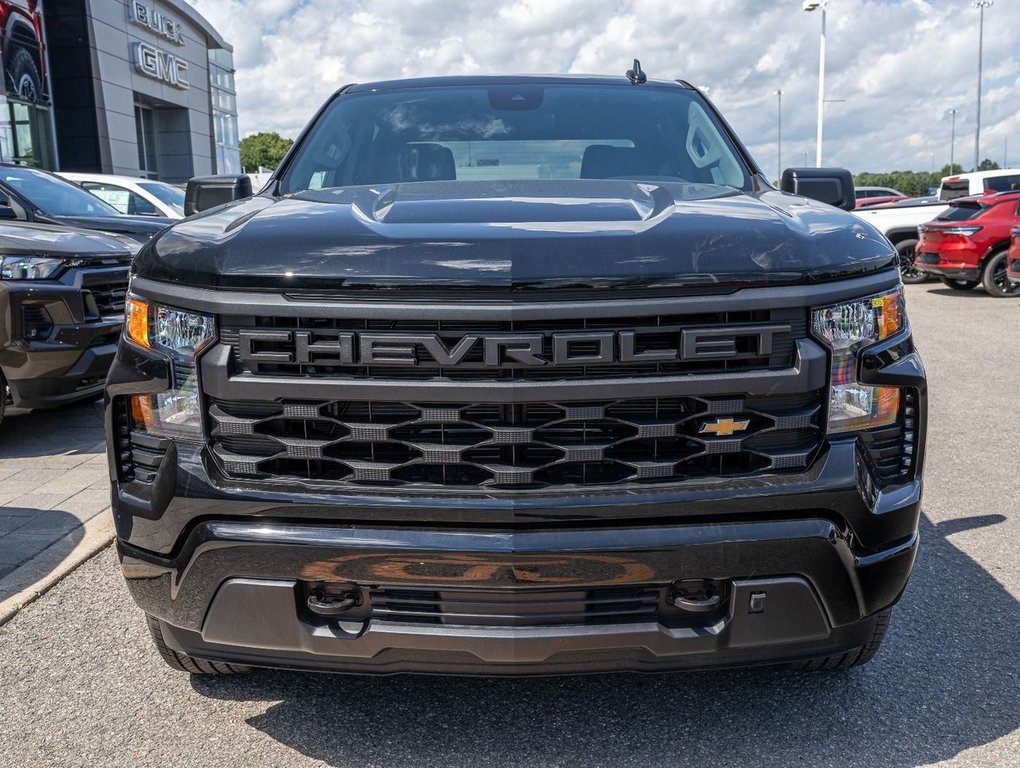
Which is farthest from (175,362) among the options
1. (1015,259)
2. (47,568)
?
(1015,259)

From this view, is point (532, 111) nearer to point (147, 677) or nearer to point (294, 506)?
point (294, 506)

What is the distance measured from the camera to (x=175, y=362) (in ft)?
7.07

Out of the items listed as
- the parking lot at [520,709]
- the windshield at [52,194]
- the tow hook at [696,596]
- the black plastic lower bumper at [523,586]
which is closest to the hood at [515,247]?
the black plastic lower bumper at [523,586]

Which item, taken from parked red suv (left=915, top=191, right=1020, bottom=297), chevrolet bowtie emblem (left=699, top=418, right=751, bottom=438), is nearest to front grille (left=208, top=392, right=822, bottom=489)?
chevrolet bowtie emblem (left=699, top=418, right=751, bottom=438)

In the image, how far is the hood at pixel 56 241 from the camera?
539 cm

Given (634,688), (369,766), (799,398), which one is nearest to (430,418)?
(799,398)

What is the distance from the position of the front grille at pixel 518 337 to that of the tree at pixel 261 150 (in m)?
92.6

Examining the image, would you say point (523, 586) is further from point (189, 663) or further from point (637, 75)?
point (637, 75)

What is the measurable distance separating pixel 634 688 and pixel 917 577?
1412mm

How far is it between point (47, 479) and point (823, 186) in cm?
405

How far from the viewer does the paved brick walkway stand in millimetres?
4051

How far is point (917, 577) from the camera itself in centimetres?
354

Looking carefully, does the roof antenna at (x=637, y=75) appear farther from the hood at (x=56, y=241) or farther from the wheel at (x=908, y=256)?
the wheel at (x=908, y=256)

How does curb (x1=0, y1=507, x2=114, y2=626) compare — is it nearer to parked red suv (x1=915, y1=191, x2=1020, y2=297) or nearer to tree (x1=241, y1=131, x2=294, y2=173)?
parked red suv (x1=915, y1=191, x2=1020, y2=297)
